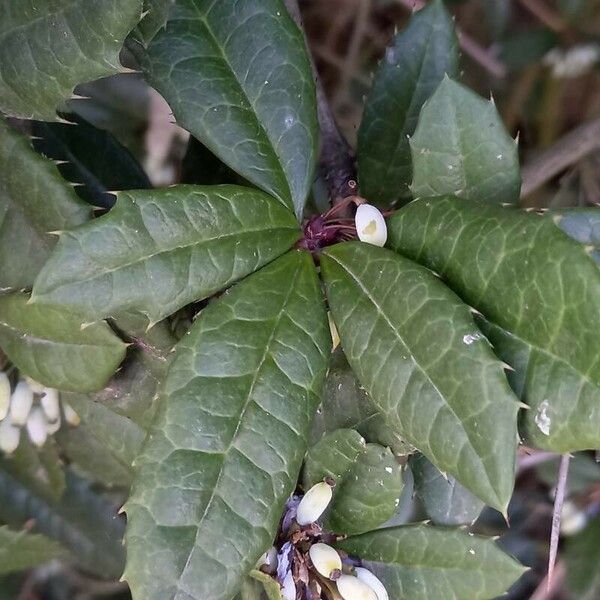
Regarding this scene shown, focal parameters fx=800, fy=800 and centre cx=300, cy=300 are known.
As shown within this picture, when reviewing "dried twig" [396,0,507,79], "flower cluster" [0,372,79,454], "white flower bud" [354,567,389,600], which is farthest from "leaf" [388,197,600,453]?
"dried twig" [396,0,507,79]

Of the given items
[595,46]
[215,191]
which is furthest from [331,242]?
[595,46]

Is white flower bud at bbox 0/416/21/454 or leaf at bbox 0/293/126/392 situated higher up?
leaf at bbox 0/293/126/392

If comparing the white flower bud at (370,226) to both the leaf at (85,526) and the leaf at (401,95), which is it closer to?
the leaf at (401,95)

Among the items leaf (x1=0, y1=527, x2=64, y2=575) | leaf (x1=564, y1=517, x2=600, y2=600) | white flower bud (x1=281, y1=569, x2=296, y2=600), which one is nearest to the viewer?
white flower bud (x1=281, y1=569, x2=296, y2=600)

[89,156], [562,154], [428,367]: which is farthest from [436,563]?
[562,154]

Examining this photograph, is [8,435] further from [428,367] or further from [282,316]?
[428,367]

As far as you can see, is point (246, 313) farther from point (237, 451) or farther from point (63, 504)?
point (63, 504)

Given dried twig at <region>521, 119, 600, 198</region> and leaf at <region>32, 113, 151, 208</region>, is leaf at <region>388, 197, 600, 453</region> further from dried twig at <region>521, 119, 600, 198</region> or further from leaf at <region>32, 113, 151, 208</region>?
dried twig at <region>521, 119, 600, 198</region>
